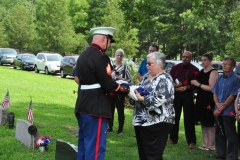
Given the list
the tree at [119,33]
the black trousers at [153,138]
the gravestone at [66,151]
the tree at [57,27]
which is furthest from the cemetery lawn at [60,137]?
the tree at [57,27]

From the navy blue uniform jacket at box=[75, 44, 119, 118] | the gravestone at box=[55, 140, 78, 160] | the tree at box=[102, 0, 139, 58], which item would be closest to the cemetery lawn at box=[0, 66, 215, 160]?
the gravestone at box=[55, 140, 78, 160]

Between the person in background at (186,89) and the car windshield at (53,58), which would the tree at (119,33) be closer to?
the car windshield at (53,58)

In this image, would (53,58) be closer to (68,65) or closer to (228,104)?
(68,65)

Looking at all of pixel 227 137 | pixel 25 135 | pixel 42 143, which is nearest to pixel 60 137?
pixel 25 135

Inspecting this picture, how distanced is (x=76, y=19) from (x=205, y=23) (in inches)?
894

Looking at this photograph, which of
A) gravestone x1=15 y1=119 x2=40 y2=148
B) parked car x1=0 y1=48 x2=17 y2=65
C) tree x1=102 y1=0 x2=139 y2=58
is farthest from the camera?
tree x1=102 y1=0 x2=139 y2=58

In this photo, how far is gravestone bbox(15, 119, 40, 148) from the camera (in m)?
7.37

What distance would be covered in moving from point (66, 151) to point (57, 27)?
4365 centimetres

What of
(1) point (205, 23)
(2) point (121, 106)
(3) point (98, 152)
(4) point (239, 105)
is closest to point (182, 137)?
(2) point (121, 106)

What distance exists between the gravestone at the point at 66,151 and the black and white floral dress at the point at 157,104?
104 cm

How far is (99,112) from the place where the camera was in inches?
195

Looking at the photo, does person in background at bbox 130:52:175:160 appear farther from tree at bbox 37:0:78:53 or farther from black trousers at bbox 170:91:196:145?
tree at bbox 37:0:78:53

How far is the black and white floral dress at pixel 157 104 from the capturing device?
16.8ft

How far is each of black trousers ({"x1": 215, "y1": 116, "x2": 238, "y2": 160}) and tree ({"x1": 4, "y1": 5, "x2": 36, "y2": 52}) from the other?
5362 cm
